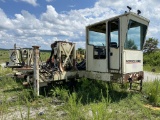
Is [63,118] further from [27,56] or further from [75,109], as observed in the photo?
[27,56]

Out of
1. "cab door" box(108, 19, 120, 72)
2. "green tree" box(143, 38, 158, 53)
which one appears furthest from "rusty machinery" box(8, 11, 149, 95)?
"green tree" box(143, 38, 158, 53)

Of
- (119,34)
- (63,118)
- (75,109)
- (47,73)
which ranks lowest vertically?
(63,118)

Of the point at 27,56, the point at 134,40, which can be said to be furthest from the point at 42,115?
the point at 27,56

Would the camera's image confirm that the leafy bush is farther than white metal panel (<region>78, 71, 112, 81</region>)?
Yes

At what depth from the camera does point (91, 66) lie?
7.72 metres

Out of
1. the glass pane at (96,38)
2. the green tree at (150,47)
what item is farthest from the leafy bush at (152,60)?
the glass pane at (96,38)

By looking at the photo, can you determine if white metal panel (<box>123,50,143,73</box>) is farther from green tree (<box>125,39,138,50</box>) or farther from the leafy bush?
the leafy bush

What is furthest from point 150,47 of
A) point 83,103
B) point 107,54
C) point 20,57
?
point 83,103

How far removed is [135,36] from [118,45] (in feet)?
3.42

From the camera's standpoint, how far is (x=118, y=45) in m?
6.53

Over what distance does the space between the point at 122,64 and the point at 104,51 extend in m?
1.08

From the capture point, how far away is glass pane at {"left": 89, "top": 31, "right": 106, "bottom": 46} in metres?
7.64

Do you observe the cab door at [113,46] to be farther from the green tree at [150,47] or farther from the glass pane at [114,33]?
the green tree at [150,47]

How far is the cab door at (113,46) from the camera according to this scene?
6531 mm
